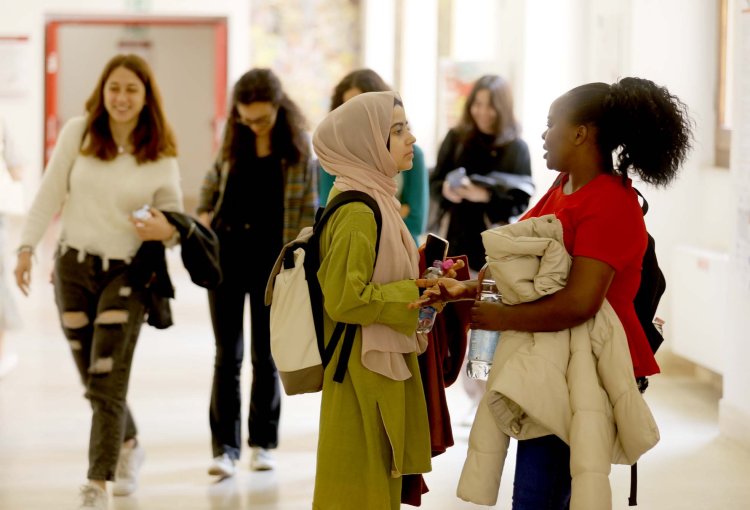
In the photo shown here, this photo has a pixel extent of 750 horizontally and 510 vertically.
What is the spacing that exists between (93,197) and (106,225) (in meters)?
0.12

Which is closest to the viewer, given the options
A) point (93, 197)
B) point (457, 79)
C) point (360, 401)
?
point (360, 401)

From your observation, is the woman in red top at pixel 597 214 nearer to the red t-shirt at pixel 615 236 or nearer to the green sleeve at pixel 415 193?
the red t-shirt at pixel 615 236

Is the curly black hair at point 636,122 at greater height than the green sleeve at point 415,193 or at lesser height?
greater

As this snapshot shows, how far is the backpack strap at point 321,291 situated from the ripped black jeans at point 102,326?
1364mm

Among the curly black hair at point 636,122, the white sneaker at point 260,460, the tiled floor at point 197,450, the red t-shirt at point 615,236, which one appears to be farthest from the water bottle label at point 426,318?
the white sneaker at point 260,460

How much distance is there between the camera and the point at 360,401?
2906 mm

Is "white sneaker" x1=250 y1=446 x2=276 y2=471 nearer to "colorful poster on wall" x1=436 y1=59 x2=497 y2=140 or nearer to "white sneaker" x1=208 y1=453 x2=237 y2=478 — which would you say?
"white sneaker" x1=208 y1=453 x2=237 y2=478

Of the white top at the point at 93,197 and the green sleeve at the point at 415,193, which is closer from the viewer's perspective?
the white top at the point at 93,197

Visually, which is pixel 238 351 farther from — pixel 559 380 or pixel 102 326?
pixel 559 380

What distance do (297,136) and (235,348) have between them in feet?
2.89

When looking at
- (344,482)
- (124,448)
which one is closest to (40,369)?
(124,448)

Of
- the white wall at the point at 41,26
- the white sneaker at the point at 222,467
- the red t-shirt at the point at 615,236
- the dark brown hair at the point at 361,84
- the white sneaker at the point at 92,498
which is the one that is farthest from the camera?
the white wall at the point at 41,26

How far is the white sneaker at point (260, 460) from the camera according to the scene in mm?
4848

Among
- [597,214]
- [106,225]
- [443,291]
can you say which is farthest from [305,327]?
[106,225]
